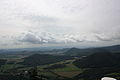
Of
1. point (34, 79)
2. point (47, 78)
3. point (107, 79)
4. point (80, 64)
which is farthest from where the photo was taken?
point (80, 64)

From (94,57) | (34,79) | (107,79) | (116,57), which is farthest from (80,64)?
(107,79)

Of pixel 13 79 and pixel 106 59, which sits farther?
pixel 106 59

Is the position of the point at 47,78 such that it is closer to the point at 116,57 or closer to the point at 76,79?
the point at 76,79

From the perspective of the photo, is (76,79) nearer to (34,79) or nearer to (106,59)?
(34,79)

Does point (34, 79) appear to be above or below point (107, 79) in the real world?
below

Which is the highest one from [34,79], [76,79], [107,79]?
[107,79]

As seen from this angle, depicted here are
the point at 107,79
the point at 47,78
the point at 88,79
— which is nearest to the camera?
the point at 107,79

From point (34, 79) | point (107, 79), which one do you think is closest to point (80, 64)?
point (34, 79)

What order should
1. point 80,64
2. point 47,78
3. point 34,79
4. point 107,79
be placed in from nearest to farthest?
point 107,79, point 34,79, point 47,78, point 80,64

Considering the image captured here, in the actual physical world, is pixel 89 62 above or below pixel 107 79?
below

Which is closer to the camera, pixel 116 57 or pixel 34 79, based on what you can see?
pixel 34 79
